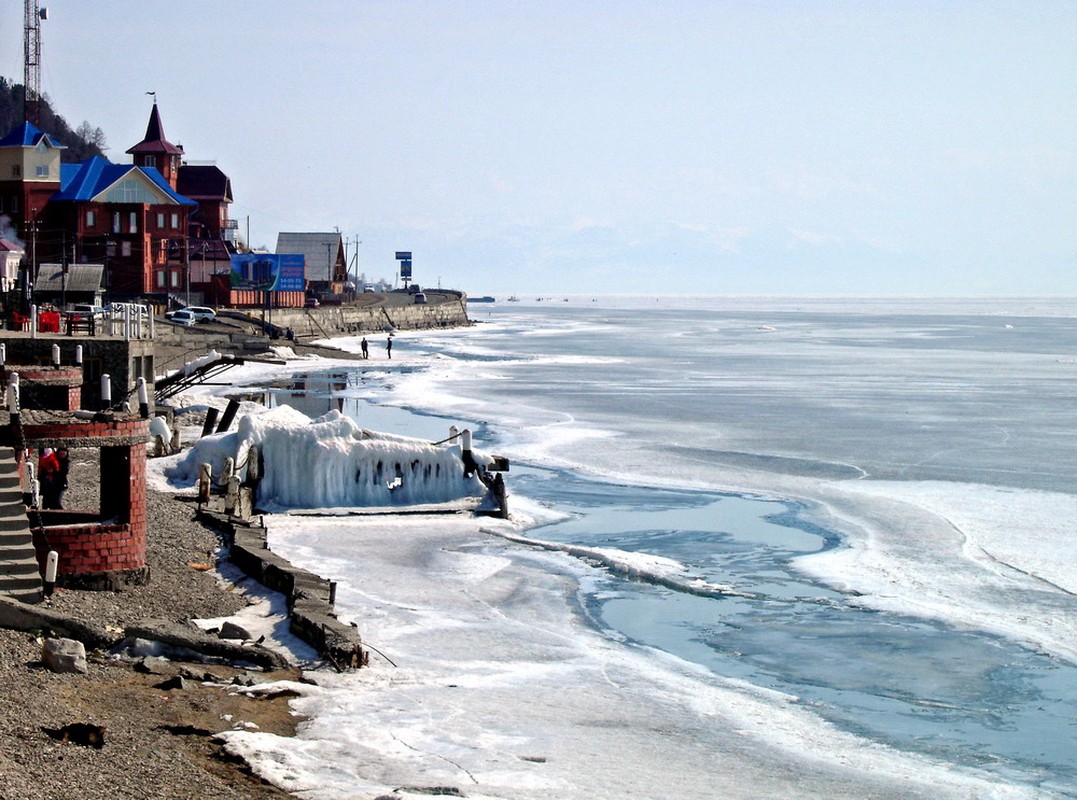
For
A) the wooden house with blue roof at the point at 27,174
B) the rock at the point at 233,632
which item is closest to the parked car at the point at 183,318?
the wooden house with blue roof at the point at 27,174

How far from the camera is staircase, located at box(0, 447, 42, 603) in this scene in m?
15.2

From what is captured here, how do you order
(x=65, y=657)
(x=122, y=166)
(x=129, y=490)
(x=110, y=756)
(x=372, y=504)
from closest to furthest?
(x=110, y=756), (x=65, y=657), (x=129, y=490), (x=372, y=504), (x=122, y=166)

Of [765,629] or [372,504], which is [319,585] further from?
[372,504]

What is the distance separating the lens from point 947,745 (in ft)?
45.8

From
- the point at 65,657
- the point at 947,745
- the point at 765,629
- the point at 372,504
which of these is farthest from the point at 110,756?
the point at 372,504

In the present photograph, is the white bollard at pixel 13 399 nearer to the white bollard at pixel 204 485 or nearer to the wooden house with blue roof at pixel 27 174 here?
the white bollard at pixel 204 485

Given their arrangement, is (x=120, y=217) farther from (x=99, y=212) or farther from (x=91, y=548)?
(x=91, y=548)

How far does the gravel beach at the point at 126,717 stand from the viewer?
34.7 feet

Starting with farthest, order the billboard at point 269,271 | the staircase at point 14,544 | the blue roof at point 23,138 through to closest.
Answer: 1. the billboard at point 269,271
2. the blue roof at point 23,138
3. the staircase at point 14,544

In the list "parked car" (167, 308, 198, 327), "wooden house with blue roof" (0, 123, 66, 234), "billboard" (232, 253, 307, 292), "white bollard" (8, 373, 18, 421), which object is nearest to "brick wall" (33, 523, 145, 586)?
"white bollard" (8, 373, 18, 421)

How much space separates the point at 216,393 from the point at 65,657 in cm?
4184

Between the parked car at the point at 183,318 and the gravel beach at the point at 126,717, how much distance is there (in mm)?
61979

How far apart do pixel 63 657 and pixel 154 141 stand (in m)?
99.8

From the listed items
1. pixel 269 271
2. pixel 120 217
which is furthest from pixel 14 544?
pixel 269 271
